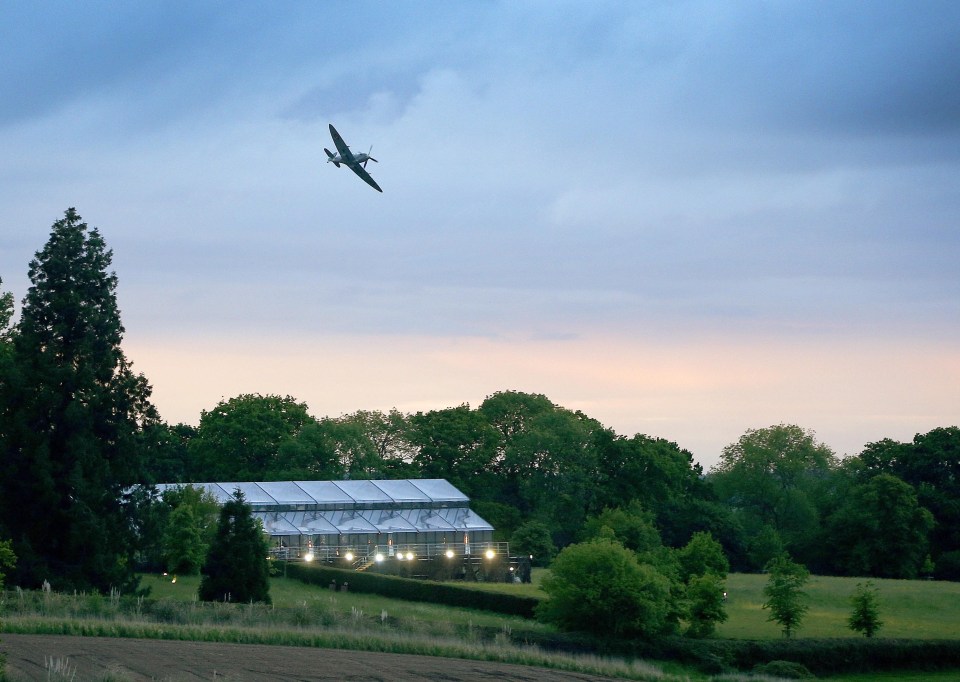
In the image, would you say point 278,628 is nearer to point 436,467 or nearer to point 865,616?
point 865,616

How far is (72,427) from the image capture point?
52500mm

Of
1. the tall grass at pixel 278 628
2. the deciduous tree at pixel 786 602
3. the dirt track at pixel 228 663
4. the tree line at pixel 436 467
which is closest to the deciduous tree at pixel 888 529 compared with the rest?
the tree line at pixel 436 467

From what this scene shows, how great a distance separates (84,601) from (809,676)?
2565 cm

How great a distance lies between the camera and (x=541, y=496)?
93625 mm

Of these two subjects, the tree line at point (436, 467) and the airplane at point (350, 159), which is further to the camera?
the tree line at point (436, 467)

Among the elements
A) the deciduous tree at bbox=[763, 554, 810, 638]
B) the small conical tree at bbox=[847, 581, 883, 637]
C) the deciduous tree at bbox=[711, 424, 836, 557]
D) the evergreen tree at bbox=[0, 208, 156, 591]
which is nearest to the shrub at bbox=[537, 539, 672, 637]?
the deciduous tree at bbox=[763, 554, 810, 638]

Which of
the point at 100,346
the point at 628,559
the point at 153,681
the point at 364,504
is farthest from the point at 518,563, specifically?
the point at 153,681

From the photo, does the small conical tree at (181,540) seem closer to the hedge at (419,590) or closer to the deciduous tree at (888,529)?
the hedge at (419,590)

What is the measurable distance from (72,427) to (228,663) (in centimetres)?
2563

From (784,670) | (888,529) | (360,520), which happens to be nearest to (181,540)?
(360,520)

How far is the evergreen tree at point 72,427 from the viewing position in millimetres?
51031

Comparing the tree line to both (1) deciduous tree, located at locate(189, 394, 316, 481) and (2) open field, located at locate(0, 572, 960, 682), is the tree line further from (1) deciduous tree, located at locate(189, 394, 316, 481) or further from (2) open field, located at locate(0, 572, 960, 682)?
(2) open field, located at locate(0, 572, 960, 682)

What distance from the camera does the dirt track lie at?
27.7 metres

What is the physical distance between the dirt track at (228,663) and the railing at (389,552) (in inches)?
1440
